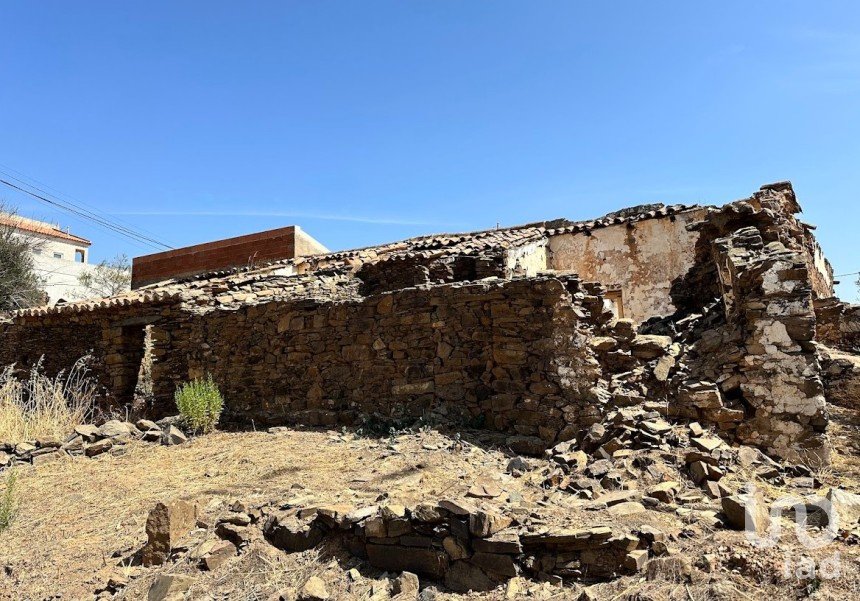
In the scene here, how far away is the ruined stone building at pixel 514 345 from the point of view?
547cm

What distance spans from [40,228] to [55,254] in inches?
61.1

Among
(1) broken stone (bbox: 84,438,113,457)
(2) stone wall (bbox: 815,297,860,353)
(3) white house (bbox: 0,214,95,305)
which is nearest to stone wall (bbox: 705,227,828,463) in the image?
(2) stone wall (bbox: 815,297,860,353)

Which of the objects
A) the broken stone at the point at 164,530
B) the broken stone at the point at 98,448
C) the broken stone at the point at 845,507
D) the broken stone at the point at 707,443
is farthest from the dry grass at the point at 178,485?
the broken stone at the point at 845,507

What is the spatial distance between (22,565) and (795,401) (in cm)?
685

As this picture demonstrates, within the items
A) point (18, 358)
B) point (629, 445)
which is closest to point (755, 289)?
point (629, 445)

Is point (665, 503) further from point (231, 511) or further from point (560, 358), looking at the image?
point (231, 511)

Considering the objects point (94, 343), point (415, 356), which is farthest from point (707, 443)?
point (94, 343)

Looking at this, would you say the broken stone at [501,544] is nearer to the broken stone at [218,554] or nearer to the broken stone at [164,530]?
the broken stone at [218,554]

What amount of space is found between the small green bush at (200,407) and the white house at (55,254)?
17256 mm

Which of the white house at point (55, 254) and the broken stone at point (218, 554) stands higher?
the white house at point (55, 254)

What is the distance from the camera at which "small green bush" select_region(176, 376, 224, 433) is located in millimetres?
8211

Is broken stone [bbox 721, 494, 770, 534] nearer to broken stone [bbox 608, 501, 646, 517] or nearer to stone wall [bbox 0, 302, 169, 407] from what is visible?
broken stone [bbox 608, 501, 646, 517]

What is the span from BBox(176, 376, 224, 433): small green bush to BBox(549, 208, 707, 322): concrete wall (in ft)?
30.1

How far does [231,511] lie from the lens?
485cm
